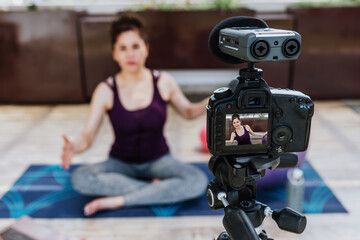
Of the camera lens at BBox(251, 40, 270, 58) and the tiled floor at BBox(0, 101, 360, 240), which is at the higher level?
the camera lens at BBox(251, 40, 270, 58)

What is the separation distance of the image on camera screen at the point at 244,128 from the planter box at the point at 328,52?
3.08m

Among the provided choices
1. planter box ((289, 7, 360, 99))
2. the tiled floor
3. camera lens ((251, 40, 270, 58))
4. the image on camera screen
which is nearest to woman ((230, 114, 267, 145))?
the image on camera screen

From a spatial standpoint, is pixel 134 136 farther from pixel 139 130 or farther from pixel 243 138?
pixel 243 138

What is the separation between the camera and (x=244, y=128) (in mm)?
781

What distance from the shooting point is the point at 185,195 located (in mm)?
1985

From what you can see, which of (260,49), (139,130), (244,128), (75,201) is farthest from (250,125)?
(75,201)

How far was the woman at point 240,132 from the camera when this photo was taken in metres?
0.78

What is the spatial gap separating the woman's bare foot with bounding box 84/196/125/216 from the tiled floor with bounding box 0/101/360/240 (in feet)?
0.17

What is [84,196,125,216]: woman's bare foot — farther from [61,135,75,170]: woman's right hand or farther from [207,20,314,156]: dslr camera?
[207,20,314,156]: dslr camera

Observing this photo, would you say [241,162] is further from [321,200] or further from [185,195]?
[321,200]

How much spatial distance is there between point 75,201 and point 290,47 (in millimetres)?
1593

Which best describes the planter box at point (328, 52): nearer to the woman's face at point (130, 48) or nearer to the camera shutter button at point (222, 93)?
the woman's face at point (130, 48)

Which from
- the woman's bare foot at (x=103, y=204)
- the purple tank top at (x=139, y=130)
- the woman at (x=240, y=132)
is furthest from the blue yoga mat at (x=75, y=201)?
the woman at (x=240, y=132)

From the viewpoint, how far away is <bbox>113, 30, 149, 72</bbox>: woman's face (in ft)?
6.20
